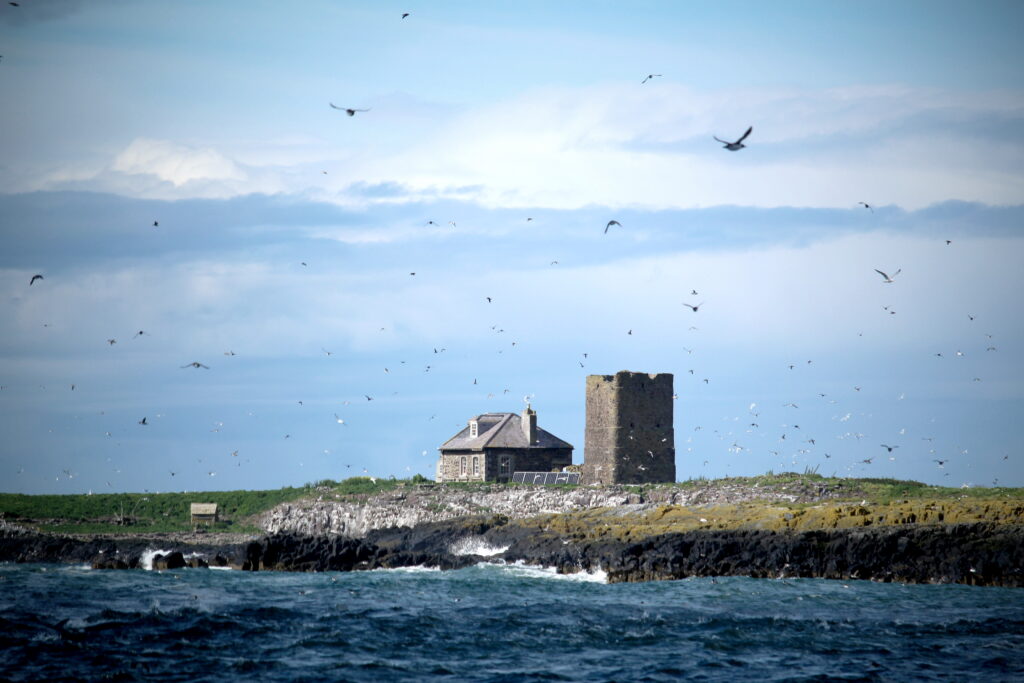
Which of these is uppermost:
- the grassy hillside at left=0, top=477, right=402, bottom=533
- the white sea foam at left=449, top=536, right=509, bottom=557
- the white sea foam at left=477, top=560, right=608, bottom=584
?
the grassy hillside at left=0, top=477, right=402, bottom=533

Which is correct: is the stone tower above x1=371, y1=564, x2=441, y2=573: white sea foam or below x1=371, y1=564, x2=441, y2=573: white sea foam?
above

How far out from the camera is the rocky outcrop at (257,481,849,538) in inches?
1919

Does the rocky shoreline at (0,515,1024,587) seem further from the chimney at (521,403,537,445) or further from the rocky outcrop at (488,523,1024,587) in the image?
the chimney at (521,403,537,445)

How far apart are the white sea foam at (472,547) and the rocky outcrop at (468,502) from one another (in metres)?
4.09

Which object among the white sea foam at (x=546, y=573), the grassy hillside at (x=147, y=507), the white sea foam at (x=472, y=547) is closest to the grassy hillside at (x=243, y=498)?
A: the grassy hillside at (x=147, y=507)

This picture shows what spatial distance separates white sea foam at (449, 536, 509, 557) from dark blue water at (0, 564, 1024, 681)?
7625mm

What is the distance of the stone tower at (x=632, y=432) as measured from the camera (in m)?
60.6

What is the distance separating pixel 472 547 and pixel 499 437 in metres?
20.4

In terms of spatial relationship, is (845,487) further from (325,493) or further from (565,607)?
(325,493)

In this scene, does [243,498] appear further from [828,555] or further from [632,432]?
[828,555]

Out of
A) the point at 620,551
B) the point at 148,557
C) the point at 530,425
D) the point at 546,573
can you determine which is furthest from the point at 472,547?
the point at 530,425

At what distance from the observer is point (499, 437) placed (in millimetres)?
65250

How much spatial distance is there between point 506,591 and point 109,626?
12122 mm

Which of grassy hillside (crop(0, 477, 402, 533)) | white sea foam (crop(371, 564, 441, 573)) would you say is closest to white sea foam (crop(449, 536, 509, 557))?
white sea foam (crop(371, 564, 441, 573))
